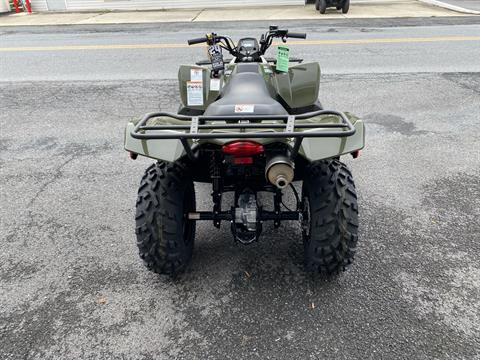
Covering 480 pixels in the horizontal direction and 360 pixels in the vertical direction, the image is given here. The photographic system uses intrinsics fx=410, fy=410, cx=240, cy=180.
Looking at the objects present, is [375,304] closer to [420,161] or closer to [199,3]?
[420,161]

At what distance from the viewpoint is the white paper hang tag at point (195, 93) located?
3213 millimetres

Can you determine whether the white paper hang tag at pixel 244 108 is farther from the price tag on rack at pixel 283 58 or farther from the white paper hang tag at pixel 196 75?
the price tag on rack at pixel 283 58

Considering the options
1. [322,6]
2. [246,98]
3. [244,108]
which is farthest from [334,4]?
[244,108]

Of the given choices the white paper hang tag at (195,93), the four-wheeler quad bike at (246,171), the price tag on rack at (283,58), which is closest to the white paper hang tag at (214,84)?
the white paper hang tag at (195,93)

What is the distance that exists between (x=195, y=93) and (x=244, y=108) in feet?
2.70

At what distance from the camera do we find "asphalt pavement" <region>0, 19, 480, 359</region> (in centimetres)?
236

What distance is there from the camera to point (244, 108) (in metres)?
2.56

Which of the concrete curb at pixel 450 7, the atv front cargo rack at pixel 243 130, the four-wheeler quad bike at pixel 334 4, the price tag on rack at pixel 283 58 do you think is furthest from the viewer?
the four-wheeler quad bike at pixel 334 4

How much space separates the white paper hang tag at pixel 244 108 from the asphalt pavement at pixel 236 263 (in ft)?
3.70

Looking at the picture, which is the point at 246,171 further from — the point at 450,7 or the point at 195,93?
the point at 450,7

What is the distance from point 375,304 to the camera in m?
2.58

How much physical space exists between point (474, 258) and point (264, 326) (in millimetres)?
1679

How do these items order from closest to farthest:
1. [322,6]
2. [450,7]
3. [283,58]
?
1. [283,58]
2. [322,6]
3. [450,7]

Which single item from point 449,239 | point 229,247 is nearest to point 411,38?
point 449,239
